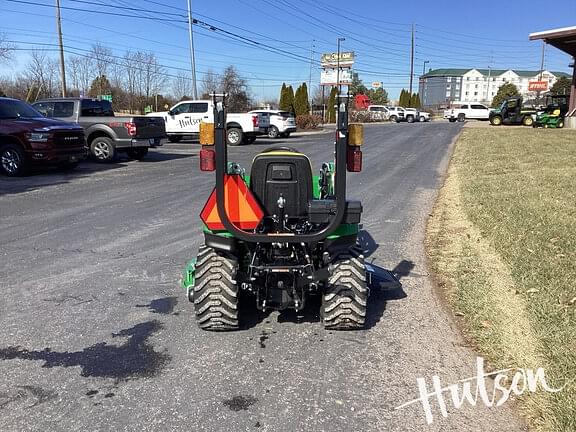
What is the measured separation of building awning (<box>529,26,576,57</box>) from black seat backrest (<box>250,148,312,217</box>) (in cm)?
3274

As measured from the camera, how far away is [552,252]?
5566 millimetres

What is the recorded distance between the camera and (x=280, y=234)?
11.9ft

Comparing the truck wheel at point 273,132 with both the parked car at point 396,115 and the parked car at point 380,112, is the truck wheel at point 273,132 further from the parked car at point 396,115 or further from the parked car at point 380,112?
the parked car at point 380,112

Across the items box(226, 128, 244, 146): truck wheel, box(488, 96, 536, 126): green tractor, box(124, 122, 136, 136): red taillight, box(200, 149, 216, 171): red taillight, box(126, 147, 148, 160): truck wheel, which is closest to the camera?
box(200, 149, 216, 171): red taillight

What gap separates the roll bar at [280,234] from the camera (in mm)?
3365

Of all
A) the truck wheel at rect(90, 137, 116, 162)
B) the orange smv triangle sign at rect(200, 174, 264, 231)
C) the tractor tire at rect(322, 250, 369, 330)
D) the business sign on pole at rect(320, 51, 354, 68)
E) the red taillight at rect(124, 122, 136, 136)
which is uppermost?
the business sign on pole at rect(320, 51, 354, 68)

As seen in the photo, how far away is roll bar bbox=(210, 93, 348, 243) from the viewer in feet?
11.0

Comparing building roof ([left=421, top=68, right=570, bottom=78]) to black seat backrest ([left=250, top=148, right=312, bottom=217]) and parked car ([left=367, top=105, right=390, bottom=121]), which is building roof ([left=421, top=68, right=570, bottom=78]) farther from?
black seat backrest ([left=250, top=148, right=312, bottom=217])

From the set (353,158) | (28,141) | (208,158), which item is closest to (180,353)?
(208,158)

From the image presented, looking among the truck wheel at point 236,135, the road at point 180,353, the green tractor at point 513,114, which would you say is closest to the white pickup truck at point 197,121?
the truck wheel at point 236,135

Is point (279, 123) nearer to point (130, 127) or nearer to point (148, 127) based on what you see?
point (148, 127)

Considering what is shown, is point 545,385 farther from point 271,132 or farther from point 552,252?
point 271,132

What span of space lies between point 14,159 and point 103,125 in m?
3.47

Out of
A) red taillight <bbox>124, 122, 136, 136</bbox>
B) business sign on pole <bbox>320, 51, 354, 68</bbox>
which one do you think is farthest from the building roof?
red taillight <bbox>124, 122, 136, 136</bbox>
